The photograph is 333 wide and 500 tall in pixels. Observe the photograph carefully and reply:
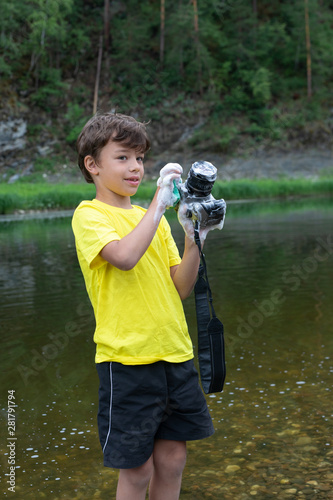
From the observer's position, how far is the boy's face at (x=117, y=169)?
227 centimetres

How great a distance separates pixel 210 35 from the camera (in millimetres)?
40344

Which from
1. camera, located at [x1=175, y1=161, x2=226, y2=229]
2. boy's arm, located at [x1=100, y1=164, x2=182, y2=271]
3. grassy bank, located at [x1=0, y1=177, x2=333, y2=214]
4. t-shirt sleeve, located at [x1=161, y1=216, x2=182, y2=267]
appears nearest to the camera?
boy's arm, located at [x1=100, y1=164, x2=182, y2=271]

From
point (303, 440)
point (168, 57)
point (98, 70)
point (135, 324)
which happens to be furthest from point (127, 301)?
point (168, 57)

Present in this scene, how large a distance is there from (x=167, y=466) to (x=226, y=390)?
1.80m

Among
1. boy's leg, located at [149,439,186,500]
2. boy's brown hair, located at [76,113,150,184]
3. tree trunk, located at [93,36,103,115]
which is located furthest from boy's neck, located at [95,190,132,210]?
tree trunk, located at [93,36,103,115]

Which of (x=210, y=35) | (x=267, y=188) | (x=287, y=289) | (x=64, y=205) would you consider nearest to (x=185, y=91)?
(x=210, y=35)

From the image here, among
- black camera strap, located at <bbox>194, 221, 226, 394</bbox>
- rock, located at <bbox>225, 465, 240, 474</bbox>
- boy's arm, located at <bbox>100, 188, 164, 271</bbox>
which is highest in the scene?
boy's arm, located at <bbox>100, 188, 164, 271</bbox>

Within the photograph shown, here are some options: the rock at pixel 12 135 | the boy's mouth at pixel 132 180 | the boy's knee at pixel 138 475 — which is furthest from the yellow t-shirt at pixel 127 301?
the rock at pixel 12 135

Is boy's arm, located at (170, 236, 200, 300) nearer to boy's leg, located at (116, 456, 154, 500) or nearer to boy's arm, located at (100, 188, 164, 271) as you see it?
boy's arm, located at (100, 188, 164, 271)

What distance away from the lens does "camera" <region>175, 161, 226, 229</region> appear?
218 cm

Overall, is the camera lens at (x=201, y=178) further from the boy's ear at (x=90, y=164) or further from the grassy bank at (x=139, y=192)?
the grassy bank at (x=139, y=192)

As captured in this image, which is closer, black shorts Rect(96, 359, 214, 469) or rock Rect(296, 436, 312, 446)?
black shorts Rect(96, 359, 214, 469)

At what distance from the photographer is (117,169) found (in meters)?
2.27

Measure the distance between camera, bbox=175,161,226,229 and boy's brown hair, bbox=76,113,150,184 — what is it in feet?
0.77
